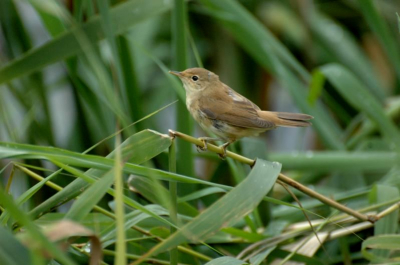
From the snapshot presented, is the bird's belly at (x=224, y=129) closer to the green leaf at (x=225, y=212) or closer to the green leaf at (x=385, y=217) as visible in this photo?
the green leaf at (x=385, y=217)

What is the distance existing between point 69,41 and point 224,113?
66cm

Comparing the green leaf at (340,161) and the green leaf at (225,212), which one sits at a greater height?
the green leaf at (225,212)

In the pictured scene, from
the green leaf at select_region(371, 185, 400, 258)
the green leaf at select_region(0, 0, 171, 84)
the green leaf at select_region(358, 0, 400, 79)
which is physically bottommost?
the green leaf at select_region(371, 185, 400, 258)

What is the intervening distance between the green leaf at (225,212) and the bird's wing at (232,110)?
29.5 inches

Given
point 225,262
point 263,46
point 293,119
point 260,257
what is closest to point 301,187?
point 260,257

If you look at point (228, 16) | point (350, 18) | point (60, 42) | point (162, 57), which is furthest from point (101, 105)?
point (350, 18)

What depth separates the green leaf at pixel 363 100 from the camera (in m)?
2.47

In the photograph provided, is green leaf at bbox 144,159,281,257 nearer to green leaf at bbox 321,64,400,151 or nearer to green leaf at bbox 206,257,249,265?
green leaf at bbox 206,257,249,265

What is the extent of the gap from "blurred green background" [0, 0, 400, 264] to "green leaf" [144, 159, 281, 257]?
178 millimetres

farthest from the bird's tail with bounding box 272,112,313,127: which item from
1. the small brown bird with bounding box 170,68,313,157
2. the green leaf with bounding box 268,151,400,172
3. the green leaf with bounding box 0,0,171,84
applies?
the green leaf with bounding box 0,0,171,84

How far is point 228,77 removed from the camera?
3.64m

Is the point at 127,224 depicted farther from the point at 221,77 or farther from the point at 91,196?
the point at 221,77

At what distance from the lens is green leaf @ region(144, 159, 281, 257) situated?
1.25 m

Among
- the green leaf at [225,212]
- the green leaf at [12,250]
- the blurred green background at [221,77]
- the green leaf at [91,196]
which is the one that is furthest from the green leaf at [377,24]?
the green leaf at [12,250]
